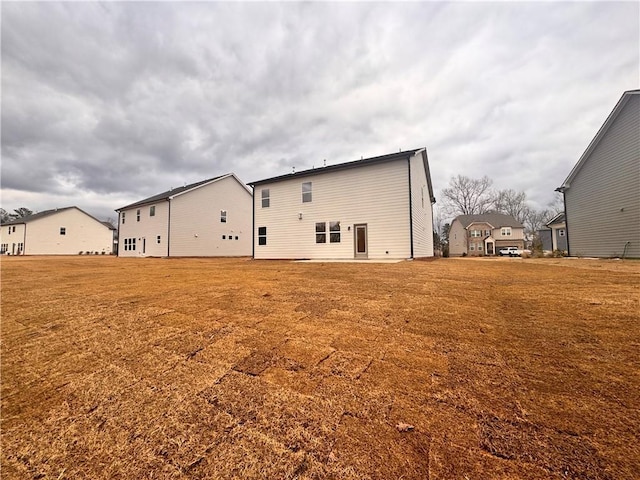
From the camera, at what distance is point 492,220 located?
40.1 meters

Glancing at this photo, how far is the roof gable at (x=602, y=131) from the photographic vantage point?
37.8 ft

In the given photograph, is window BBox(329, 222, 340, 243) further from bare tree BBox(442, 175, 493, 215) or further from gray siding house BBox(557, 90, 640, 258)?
bare tree BBox(442, 175, 493, 215)

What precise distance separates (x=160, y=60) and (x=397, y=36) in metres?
9.96

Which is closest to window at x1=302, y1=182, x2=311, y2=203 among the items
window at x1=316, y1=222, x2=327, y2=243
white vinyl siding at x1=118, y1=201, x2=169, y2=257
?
window at x1=316, y1=222, x2=327, y2=243

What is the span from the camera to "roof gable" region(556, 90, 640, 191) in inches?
454

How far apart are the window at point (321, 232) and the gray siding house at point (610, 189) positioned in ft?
47.1

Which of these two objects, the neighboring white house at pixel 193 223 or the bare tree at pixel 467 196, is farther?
the bare tree at pixel 467 196

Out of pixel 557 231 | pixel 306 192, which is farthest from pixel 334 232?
pixel 557 231

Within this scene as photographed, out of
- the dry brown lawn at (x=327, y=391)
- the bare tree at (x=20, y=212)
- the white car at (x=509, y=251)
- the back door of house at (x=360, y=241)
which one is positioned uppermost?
the bare tree at (x=20, y=212)

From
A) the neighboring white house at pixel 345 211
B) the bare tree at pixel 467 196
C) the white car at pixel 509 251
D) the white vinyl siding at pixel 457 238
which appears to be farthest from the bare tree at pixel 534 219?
the neighboring white house at pixel 345 211

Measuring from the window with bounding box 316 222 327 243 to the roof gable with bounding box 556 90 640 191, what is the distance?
1498cm

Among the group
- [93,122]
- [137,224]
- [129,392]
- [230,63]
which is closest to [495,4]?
[230,63]

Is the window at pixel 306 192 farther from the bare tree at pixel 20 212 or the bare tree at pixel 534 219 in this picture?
the bare tree at pixel 20 212

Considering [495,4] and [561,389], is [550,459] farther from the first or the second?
[495,4]
